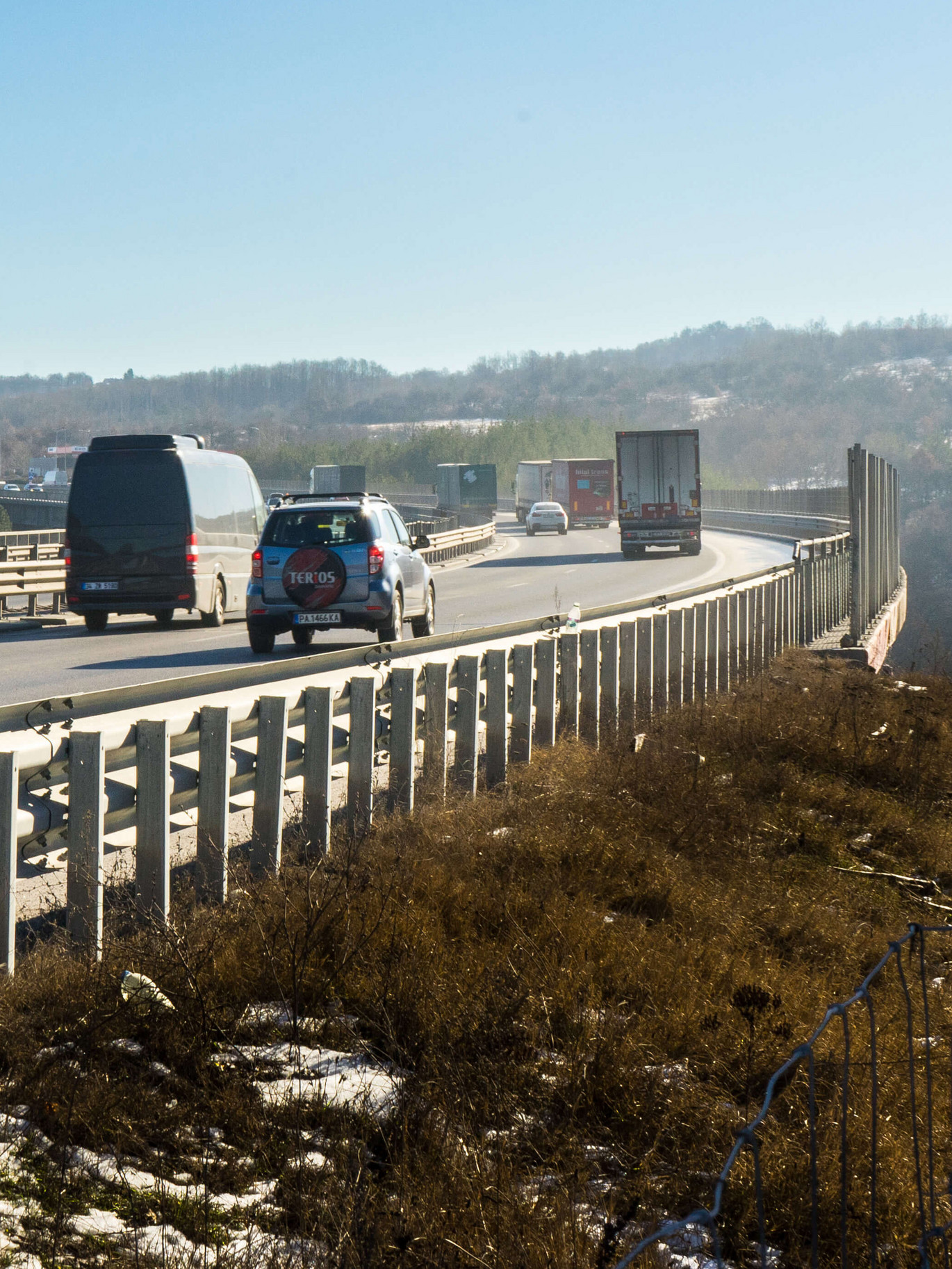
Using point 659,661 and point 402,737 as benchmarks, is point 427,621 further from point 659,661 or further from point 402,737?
point 402,737

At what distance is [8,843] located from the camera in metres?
4.43

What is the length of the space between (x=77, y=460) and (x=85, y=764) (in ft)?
56.7

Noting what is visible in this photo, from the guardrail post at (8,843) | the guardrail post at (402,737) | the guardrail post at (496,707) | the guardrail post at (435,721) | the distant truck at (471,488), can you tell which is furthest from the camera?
the distant truck at (471,488)

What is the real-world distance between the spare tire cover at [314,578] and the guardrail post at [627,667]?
7.36 meters

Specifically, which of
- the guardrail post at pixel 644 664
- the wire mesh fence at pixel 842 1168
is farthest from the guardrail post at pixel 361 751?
the guardrail post at pixel 644 664

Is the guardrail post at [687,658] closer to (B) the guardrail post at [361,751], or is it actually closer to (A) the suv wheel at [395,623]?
(A) the suv wheel at [395,623]

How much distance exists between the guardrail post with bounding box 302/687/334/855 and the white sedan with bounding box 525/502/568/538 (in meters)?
64.6

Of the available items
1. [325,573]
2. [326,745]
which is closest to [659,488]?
[325,573]

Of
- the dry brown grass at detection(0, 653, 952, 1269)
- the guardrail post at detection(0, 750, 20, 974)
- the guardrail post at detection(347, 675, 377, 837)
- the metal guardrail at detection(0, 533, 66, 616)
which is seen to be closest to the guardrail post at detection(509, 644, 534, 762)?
the dry brown grass at detection(0, 653, 952, 1269)

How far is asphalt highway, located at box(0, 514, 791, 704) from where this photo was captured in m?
16.1

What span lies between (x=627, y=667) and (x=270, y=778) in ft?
18.3

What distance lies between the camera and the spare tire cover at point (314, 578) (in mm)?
17719

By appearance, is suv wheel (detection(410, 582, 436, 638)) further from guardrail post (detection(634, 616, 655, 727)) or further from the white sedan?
the white sedan

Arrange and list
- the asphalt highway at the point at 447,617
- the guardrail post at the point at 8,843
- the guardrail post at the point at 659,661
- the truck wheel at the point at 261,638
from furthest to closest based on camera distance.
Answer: the truck wheel at the point at 261,638
the asphalt highway at the point at 447,617
the guardrail post at the point at 659,661
the guardrail post at the point at 8,843
